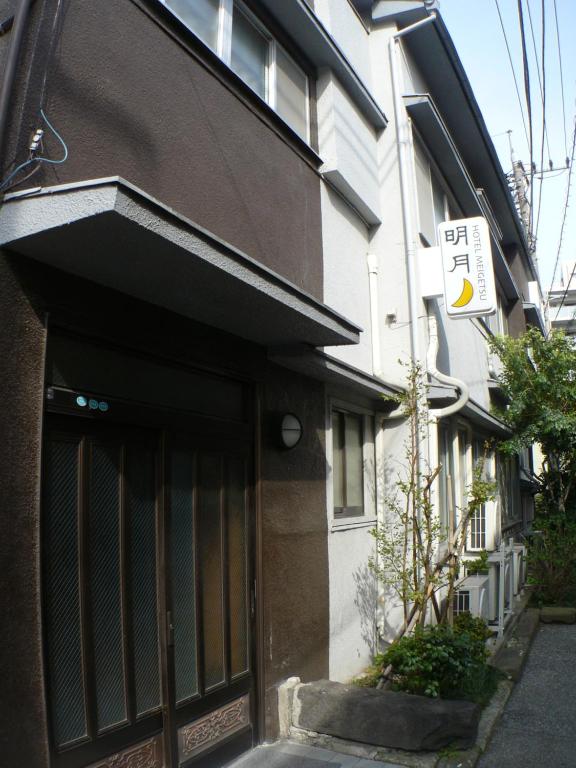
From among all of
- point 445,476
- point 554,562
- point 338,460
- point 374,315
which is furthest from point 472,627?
point 554,562

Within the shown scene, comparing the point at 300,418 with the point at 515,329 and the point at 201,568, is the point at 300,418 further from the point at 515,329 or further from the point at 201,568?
the point at 515,329

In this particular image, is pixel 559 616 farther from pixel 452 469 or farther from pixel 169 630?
pixel 169 630

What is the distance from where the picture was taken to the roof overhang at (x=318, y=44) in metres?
6.96

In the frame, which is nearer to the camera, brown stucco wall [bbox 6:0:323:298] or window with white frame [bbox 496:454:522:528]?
brown stucco wall [bbox 6:0:323:298]

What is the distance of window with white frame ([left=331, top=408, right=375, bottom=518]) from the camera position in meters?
7.60

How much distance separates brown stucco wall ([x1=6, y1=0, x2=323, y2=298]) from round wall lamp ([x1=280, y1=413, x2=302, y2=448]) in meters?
1.28

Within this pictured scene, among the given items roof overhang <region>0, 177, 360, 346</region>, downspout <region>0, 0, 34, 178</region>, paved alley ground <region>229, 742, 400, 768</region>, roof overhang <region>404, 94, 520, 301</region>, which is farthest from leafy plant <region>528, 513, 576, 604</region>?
downspout <region>0, 0, 34, 178</region>

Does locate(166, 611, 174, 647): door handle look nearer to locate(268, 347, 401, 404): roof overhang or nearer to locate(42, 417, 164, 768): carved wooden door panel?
locate(42, 417, 164, 768): carved wooden door panel

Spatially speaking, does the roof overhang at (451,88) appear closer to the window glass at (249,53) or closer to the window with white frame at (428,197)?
the window with white frame at (428,197)

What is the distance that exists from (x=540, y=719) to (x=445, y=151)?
7616mm

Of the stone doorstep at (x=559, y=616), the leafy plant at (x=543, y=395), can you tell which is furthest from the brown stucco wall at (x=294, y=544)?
the leafy plant at (x=543, y=395)

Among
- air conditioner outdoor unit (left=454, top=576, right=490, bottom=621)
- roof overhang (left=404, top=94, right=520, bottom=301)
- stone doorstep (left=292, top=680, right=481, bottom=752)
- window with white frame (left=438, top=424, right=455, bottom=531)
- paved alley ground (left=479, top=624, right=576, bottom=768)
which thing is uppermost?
roof overhang (left=404, top=94, right=520, bottom=301)

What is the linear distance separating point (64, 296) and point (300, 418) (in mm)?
3008

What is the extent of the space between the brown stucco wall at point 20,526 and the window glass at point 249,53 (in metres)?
3.70
